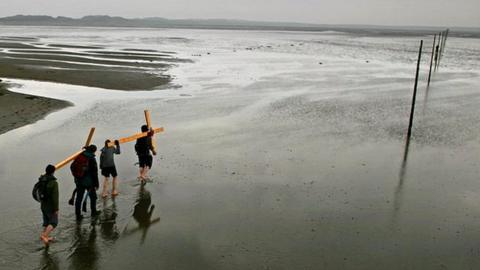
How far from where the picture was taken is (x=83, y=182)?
396 inches

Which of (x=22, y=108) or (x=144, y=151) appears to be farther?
(x=22, y=108)

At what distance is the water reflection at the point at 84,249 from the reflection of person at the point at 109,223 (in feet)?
0.68

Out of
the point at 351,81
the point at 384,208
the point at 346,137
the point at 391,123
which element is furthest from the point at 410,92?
the point at 384,208

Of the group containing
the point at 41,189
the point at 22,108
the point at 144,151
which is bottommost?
the point at 22,108

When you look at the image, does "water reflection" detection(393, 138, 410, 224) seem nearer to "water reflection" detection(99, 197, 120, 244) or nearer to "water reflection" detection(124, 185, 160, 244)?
"water reflection" detection(124, 185, 160, 244)

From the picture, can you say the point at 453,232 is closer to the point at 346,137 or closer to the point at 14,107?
the point at 346,137

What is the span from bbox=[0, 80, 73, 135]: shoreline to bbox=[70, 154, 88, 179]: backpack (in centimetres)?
966

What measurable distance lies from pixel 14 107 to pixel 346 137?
16.0 metres

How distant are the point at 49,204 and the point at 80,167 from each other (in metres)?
1.29

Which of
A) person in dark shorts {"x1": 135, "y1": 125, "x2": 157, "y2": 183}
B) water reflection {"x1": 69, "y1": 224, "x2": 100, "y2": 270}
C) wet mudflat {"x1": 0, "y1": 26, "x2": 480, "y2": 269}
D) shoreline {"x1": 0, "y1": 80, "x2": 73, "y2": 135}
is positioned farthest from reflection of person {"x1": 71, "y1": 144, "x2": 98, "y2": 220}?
shoreline {"x1": 0, "y1": 80, "x2": 73, "y2": 135}

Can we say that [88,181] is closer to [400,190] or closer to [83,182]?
[83,182]

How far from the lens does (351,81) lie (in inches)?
1410

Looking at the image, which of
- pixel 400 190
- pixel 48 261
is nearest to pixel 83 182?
pixel 48 261

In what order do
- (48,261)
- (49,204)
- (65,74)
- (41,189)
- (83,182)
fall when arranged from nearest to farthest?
1. (48,261)
2. (41,189)
3. (49,204)
4. (83,182)
5. (65,74)
